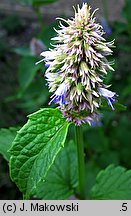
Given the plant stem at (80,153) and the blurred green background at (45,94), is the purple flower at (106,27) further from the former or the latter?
the plant stem at (80,153)

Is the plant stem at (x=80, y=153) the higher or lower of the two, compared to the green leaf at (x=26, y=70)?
lower

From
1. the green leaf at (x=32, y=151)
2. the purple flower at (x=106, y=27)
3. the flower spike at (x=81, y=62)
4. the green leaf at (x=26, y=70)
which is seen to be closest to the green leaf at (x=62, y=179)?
the green leaf at (x=32, y=151)

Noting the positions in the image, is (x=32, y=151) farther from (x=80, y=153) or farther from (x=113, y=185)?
(x=113, y=185)

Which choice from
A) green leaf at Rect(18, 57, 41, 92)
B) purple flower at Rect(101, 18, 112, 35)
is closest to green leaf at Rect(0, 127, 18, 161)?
green leaf at Rect(18, 57, 41, 92)

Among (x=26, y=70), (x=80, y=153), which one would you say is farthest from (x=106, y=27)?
(x=80, y=153)

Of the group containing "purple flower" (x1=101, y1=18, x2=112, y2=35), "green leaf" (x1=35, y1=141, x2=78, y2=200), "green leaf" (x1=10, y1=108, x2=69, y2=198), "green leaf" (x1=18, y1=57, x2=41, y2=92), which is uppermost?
"purple flower" (x1=101, y1=18, x2=112, y2=35)

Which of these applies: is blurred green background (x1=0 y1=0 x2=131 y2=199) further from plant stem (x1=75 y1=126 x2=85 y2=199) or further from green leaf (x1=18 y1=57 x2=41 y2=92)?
plant stem (x1=75 y1=126 x2=85 y2=199)
